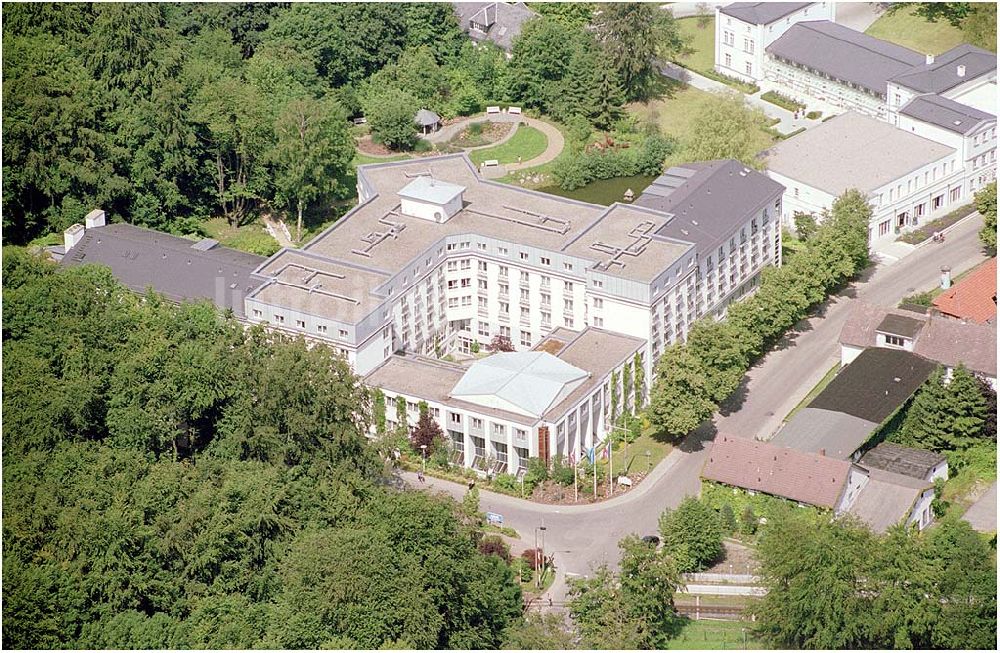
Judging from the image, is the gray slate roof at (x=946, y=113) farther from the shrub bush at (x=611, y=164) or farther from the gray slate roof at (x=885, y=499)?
the gray slate roof at (x=885, y=499)

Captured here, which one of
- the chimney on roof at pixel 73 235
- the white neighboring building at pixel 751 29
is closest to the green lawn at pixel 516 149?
the white neighboring building at pixel 751 29

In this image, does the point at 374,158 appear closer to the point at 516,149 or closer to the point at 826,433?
the point at 516,149

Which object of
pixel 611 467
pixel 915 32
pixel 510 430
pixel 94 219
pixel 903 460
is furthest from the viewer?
pixel 915 32

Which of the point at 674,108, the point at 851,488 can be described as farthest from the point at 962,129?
the point at 851,488

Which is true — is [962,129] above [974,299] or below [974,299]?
above

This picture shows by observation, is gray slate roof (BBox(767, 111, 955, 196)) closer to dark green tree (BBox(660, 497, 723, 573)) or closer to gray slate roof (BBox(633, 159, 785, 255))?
gray slate roof (BBox(633, 159, 785, 255))

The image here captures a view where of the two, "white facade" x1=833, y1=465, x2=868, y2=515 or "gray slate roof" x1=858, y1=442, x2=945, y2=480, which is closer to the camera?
"white facade" x1=833, y1=465, x2=868, y2=515

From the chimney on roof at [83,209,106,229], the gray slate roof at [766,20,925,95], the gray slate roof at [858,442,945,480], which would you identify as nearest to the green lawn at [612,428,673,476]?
the gray slate roof at [858,442,945,480]
